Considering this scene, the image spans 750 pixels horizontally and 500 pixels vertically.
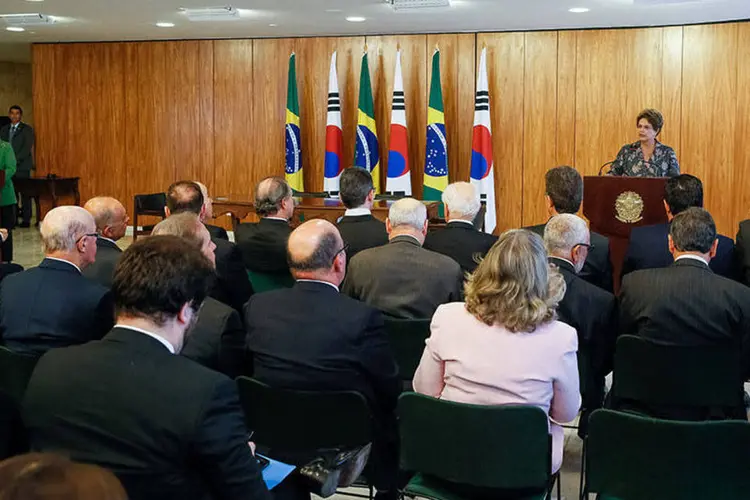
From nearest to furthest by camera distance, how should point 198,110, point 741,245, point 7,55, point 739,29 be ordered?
point 741,245 < point 739,29 < point 198,110 < point 7,55

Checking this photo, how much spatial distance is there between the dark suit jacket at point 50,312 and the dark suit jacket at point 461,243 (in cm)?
216

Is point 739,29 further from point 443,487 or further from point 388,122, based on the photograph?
→ point 443,487

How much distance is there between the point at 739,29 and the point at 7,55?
42.8 ft

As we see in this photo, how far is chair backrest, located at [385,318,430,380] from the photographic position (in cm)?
362

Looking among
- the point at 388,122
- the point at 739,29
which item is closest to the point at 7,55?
the point at 388,122

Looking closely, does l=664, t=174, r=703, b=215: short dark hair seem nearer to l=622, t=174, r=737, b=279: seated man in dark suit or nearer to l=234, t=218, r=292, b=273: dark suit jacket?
l=622, t=174, r=737, b=279: seated man in dark suit

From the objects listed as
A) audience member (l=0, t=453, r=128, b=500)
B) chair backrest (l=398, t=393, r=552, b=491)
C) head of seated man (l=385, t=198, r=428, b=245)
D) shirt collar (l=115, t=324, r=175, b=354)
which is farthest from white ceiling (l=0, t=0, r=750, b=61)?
audience member (l=0, t=453, r=128, b=500)

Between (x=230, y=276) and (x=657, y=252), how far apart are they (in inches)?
95.2

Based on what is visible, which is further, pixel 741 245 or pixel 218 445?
pixel 741 245

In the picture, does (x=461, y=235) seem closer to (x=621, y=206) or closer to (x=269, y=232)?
(x=269, y=232)

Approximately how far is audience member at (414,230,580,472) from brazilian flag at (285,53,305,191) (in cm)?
907

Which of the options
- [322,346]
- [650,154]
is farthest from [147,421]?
[650,154]

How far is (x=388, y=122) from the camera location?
1173 cm

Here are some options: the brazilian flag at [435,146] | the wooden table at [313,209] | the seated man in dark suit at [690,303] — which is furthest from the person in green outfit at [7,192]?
the seated man in dark suit at [690,303]
